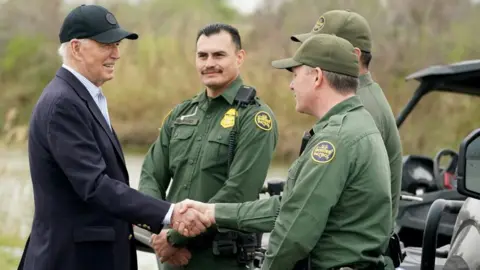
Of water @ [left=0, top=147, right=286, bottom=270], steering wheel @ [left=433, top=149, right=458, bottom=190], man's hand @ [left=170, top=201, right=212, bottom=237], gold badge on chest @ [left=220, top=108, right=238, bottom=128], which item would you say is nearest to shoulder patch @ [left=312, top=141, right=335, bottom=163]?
man's hand @ [left=170, top=201, right=212, bottom=237]

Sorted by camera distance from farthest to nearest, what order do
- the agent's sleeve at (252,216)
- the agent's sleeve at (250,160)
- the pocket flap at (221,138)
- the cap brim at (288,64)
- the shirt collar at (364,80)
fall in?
the pocket flap at (221,138) → the agent's sleeve at (250,160) → the shirt collar at (364,80) → the agent's sleeve at (252,216) → the cap brim at (288,64)

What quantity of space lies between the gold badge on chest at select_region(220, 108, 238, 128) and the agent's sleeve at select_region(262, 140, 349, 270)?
3.97 feet

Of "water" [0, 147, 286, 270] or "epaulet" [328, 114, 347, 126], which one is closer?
"epaulet" [328, 114, 347, 126]

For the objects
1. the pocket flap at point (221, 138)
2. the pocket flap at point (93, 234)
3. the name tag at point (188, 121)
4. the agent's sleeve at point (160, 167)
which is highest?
the name tag at point (188, 121)

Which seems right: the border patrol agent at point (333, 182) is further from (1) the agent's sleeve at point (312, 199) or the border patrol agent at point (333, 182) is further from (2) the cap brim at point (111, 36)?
(2) the cap brim at point (111, 36)

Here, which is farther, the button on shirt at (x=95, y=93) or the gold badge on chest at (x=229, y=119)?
the gold badge on chest at (x=229, y=119)

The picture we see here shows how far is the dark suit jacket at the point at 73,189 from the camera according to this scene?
3863 millimetres

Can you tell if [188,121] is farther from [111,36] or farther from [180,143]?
[111,36]

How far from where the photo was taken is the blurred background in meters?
13.9

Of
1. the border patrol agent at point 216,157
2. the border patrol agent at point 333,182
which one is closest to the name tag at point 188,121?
the border patrol agent at point 216,157

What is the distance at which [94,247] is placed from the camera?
3971 mm

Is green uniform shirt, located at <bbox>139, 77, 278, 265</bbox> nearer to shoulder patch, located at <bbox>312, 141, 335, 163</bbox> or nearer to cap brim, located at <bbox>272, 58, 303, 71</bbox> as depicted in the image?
cap brim, located at <bbox>272, 58, 303, 71</bbox>

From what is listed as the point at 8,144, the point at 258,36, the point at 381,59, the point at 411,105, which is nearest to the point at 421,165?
the point at 411,105

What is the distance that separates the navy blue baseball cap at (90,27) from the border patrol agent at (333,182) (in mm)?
914
